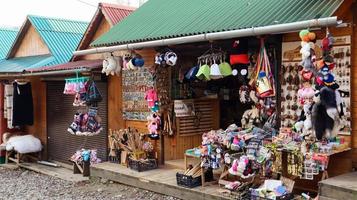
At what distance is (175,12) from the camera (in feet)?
32.9

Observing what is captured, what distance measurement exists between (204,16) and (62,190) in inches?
180

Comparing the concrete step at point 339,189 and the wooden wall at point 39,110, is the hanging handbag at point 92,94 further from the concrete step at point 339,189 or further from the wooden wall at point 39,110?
the concrete step at point 339,189

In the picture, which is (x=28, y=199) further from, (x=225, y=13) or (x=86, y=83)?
(x=225, y=13)

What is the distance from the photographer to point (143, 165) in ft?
31.4

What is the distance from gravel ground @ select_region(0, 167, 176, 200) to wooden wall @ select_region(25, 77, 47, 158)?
2.54 meters

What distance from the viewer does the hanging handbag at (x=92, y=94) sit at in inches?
415

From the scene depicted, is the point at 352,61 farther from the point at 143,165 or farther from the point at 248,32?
the point at 143,165

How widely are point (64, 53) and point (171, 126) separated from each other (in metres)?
5.77

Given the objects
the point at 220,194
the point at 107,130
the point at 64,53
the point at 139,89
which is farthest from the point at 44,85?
the point at 220,194

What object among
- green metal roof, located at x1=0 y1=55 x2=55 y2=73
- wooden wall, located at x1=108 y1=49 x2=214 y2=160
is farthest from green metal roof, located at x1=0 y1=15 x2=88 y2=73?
wooden wall, located at x1=108 y1=49 x2=214 y2=160

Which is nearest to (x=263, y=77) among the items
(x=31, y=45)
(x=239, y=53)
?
(x=239, y=53)

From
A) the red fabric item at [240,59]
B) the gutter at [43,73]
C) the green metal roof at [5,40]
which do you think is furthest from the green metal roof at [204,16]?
the green metal roof at [5,40]

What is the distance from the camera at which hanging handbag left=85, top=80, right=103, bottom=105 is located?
10.5 meters

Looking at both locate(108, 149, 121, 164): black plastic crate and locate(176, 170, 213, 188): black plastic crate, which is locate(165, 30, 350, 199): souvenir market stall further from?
locate(108, 149, 121, 164): black plastic crate
